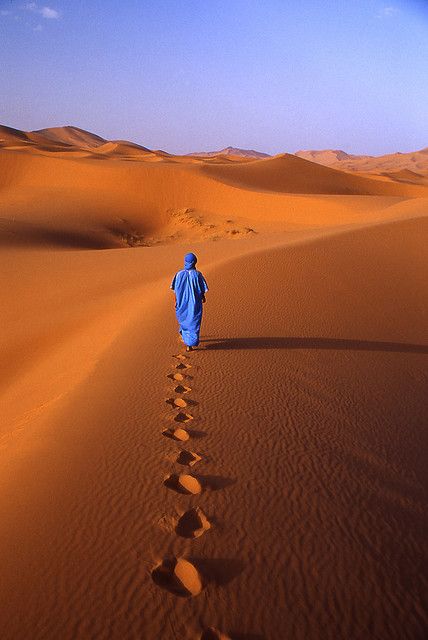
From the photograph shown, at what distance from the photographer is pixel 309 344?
685 centimetres

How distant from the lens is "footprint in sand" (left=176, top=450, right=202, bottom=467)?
11.6 ft

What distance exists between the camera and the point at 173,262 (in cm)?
1364

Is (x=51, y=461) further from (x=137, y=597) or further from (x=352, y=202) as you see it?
(x=352, y=202)

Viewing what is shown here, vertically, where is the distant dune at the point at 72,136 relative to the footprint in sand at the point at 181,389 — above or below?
above

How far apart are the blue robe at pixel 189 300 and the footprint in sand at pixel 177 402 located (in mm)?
1655

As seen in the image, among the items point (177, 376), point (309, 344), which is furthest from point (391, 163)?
point (177, 376)

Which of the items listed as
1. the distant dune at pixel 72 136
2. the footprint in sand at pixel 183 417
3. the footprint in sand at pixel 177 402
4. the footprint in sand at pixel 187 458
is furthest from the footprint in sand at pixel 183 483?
the distant dune at pixel 72 136

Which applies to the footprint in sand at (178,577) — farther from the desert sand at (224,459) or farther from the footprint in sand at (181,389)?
the footprint in sand at (181,389)

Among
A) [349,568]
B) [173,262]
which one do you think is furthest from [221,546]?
[173,262]

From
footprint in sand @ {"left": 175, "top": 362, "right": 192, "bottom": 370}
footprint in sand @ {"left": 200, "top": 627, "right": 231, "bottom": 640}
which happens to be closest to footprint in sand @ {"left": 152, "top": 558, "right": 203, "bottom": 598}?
footprint in sand @ {"left": 200, "top": 627, "right": 231, "bottom": 640}

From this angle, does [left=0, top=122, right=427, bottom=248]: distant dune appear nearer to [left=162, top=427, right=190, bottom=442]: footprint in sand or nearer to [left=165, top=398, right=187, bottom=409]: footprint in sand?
[left=165, top=398, right=187, bottom=409]: footprint in sand

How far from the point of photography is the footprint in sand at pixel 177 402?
4.59m

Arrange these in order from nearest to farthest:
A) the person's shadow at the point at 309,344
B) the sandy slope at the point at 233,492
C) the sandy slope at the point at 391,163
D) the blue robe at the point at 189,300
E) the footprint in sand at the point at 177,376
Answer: the sandy slope at the point at 233,492 < the footprint in sand at the point at 177,376 < the blue robe at the point at 189,300 < the person's shadow at the point at 309,344 < the sandy slope at the point at 391,163

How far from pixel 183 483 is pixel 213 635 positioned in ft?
3.79
